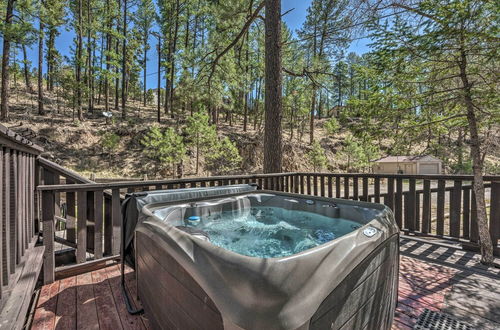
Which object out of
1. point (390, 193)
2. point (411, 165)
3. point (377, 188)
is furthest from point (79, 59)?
point (411, 165)

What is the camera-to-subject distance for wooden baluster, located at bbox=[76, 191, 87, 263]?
7.55 ft

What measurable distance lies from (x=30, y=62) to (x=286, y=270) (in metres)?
20.3

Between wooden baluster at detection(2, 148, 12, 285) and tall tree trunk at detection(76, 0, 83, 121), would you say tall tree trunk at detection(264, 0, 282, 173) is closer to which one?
wooden baluster at detection(2, 148, 12, 285)

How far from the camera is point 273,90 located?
4.61 metres

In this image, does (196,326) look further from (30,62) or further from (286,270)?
(30,62)

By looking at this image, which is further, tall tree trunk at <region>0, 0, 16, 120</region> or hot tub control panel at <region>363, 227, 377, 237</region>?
tall tree trunk at <region>0, 0, 16, 120</region>

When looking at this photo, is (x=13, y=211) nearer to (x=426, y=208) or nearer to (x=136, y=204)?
(x=136, y=204)

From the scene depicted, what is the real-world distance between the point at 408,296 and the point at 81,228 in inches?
114

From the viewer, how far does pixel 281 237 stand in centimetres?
222

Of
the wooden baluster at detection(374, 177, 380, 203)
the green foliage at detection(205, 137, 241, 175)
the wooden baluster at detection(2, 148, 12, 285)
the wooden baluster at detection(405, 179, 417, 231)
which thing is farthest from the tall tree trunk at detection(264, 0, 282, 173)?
the green foliage at detection(205, 137, 241, 175)

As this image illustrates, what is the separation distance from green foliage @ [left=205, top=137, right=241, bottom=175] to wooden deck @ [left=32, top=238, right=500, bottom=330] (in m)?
11.2

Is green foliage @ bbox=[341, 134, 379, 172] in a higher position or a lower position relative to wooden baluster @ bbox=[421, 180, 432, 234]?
higher

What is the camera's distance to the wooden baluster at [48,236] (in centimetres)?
212

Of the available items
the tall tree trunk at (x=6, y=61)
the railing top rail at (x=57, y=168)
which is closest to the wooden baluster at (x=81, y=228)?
the railing top rail at (x=57, y=168)
